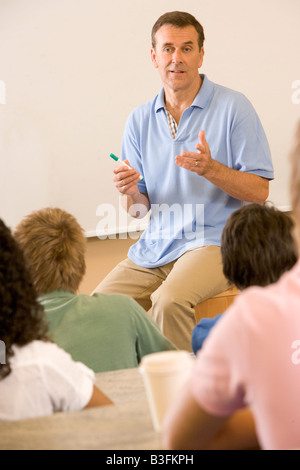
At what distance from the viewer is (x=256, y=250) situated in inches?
63.4

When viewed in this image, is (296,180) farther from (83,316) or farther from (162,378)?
(83,316)

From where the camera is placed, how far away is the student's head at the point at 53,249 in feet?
5.47

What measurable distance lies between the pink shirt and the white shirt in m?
0.47

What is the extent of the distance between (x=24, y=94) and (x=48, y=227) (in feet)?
4.55

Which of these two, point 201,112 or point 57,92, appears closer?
point 201,112

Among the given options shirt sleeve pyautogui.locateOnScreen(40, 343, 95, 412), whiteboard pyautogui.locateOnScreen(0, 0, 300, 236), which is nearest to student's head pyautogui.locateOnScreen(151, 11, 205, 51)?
whiteboard pyautogui.locateOnScreen(0, 0, 300, 236)

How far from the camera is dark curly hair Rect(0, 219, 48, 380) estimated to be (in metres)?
1.12

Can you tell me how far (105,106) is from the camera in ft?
10.2

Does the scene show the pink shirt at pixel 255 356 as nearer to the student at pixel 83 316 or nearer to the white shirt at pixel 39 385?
the white shirt at pixel 39 385

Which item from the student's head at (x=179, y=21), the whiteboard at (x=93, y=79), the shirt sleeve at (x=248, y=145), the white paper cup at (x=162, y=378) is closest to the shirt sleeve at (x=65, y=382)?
the white paper cup at (x=162, y=378)

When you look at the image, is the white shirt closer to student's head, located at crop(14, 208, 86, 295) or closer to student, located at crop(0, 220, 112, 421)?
student, located at crop(0, 220, 112, 421)

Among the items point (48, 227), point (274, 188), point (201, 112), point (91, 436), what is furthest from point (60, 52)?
point (91, 436)

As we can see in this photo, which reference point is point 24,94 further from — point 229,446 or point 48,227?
point 229,446

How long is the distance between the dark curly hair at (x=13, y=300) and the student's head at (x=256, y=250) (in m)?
0.60
